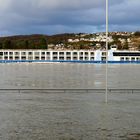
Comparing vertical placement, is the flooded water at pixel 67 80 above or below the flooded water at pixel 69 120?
below

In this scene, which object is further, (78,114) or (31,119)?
(78,114)

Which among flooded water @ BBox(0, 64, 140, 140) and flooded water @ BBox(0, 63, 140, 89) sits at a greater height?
flooded water @ BBox(0, 64, 140, 140)

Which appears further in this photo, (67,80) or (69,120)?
(67,80)

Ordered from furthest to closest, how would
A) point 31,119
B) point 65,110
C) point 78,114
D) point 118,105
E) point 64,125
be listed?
point 118,105 → point 65,110 → point 78,114 → point 31,119 → point 64,125

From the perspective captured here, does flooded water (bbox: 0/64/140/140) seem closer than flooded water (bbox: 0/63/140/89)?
Yes

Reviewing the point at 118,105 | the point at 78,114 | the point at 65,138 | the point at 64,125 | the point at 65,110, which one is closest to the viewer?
the point at 65,138

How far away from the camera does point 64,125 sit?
16578 millimetres

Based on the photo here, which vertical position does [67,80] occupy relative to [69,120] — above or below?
below

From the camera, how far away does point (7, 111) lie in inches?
829

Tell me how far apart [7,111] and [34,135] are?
697 centimetres

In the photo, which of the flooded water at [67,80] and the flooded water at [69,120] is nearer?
the flooded water at [69,120]

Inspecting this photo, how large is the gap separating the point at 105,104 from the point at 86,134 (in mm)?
10335

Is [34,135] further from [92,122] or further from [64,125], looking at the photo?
[92,122]

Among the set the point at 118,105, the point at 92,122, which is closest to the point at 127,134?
the point at 92,122
